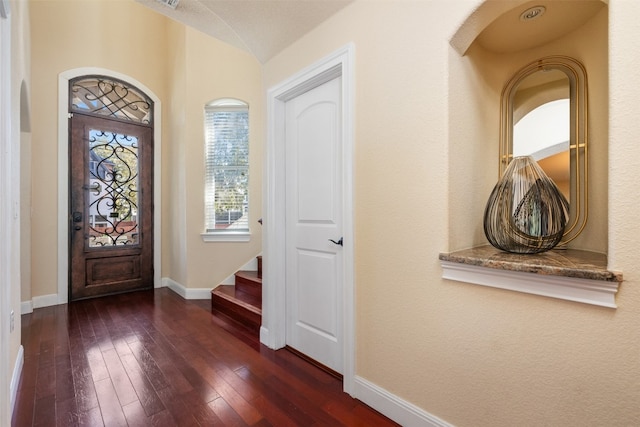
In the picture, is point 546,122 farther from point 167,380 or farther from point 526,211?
point 167,380

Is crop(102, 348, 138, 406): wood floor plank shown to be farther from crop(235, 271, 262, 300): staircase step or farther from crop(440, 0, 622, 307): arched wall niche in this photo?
crop(440, 0, 622, 307): arched wall niche

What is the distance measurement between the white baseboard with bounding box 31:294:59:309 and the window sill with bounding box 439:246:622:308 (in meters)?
4.34

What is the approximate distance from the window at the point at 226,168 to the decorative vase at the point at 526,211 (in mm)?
2993

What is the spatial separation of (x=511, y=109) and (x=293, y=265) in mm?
1811

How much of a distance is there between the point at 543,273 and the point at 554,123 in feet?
3.01

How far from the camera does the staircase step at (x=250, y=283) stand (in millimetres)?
3148

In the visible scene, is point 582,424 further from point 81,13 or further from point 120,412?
point 81,13

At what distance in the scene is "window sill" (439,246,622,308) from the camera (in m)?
0.98

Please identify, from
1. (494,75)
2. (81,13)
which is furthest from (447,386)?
(81,13)

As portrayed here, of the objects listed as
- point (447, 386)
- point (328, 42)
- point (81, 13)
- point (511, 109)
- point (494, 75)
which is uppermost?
point (81, 13)

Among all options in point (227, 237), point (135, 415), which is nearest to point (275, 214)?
point (135, 415)

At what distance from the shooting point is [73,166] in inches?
142

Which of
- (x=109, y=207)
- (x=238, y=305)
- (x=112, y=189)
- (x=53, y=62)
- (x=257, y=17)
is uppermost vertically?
(x=53, y=62)

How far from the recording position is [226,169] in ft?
12.5
